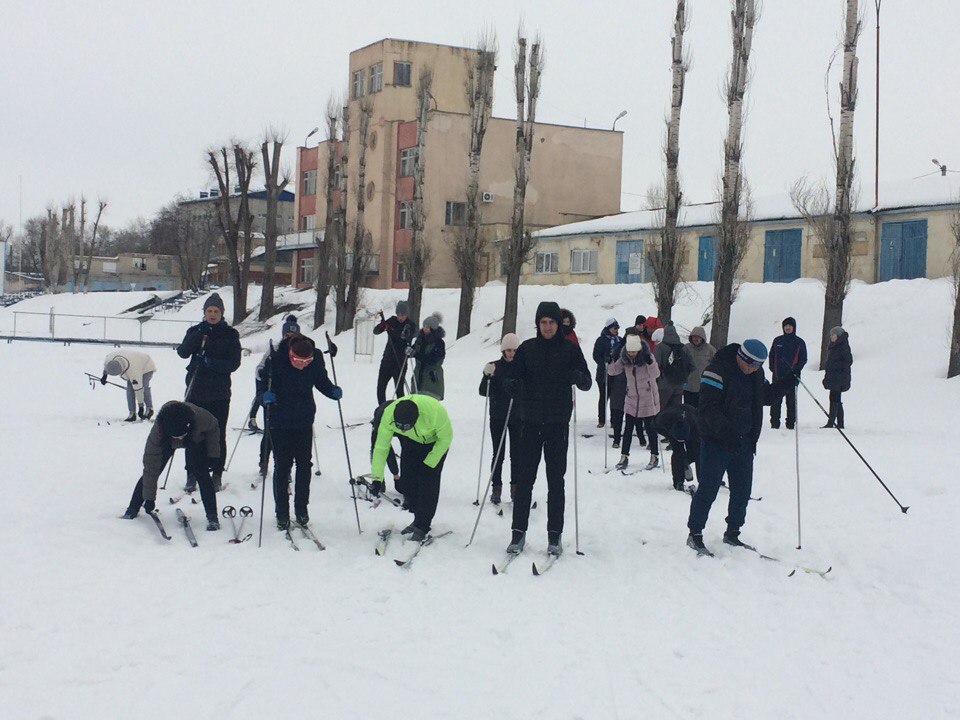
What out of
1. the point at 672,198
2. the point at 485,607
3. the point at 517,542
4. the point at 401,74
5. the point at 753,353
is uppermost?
the point at 401,74

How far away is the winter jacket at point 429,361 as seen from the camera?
10125 mm

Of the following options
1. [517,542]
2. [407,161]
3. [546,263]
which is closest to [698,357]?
[517,542]

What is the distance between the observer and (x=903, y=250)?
27.9 metres

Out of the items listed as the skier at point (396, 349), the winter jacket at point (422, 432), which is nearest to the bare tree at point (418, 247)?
the skier at point (396, 349)

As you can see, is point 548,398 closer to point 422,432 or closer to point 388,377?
point 422,432

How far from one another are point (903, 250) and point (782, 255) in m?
3.99

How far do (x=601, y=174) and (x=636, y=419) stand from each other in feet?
118

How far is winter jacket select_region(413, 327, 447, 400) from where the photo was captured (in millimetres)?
10125

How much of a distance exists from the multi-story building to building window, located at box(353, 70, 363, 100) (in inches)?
2.1

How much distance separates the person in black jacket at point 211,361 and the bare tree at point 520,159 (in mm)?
19039

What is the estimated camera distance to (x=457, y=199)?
4444 centimetres

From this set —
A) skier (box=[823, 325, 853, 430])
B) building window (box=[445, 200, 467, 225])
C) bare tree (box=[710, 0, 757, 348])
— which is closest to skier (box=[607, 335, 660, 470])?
skier (box=[823, 325, 853, 430])

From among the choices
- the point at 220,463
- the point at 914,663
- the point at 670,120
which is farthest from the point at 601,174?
the point at 914,663

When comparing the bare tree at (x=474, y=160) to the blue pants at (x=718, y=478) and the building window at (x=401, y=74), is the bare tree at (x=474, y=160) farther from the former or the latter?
the blue pants at (x=718, y=478)
